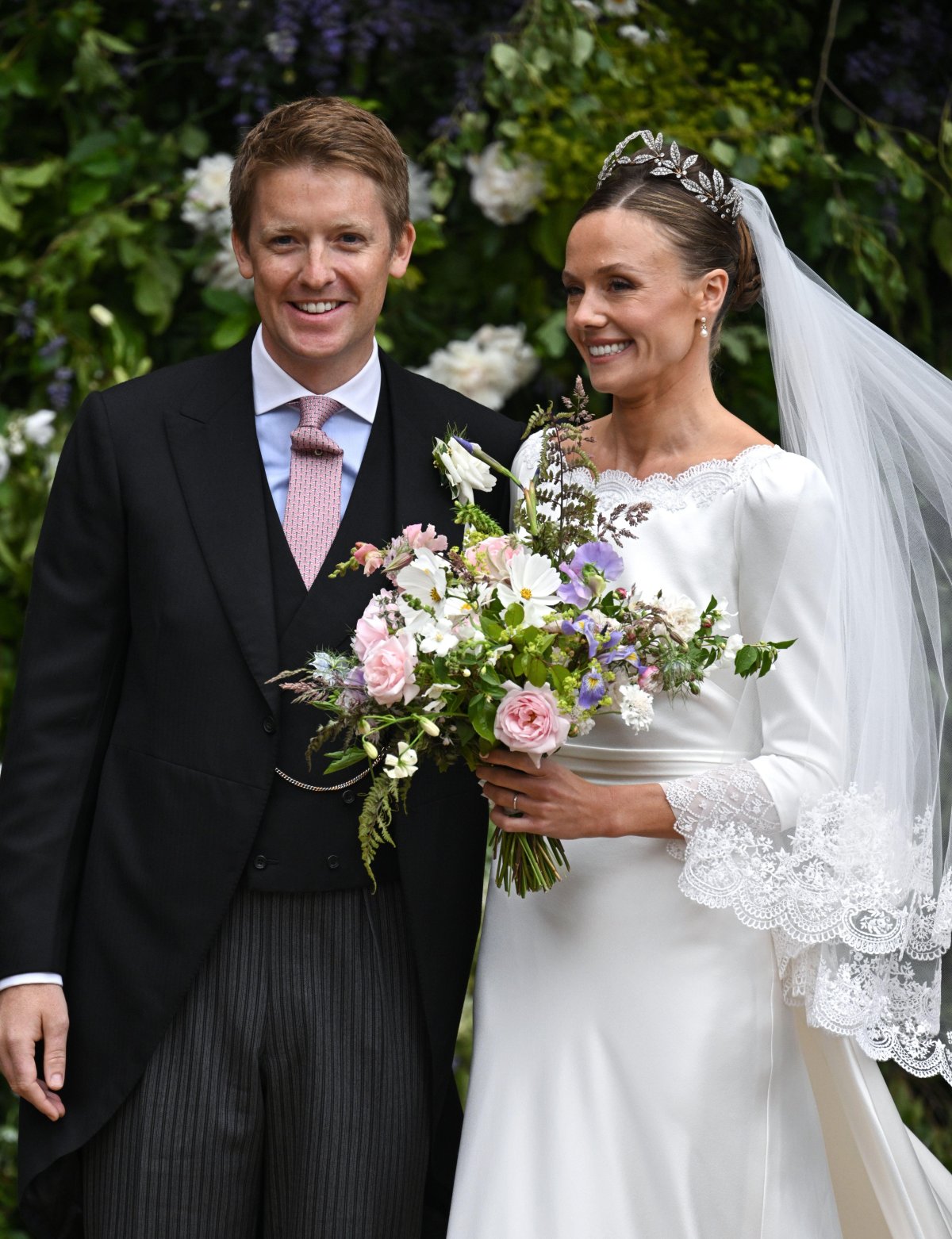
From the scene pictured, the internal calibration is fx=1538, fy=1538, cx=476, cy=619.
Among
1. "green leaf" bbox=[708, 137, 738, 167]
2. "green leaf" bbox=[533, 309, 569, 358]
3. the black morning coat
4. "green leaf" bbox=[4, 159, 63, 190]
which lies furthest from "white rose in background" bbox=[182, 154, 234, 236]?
the black morning coat

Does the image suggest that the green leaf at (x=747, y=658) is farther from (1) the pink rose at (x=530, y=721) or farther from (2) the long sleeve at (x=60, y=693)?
(2) the long sleeve at (x=60, y=693)

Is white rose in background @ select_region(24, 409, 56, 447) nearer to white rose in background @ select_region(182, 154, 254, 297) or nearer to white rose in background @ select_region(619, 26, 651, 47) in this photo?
white rose in background @ select_region(182, 154, 254, 297)

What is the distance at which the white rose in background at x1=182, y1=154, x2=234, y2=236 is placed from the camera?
12.2 feet

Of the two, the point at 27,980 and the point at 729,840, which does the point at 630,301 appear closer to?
the point at 729,840

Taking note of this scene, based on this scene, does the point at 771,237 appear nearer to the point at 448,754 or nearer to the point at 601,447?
the point at 601,447

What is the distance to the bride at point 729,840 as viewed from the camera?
7.14 ft

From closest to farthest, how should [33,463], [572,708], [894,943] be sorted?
1. [572,708]
2. [894,943]
3. [33,463]

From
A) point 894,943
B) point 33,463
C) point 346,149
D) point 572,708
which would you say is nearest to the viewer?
point 572,708

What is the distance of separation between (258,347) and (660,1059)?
1.28m

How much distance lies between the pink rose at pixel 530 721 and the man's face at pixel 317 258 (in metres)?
0.74

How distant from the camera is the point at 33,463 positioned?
12.1 feet

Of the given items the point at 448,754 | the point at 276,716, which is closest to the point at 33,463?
the point at 276,716

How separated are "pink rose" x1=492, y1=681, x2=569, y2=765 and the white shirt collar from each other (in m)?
0.70

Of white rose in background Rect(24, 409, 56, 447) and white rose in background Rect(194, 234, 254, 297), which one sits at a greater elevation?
white rose in background Rect(194, 234, 254, 297)
